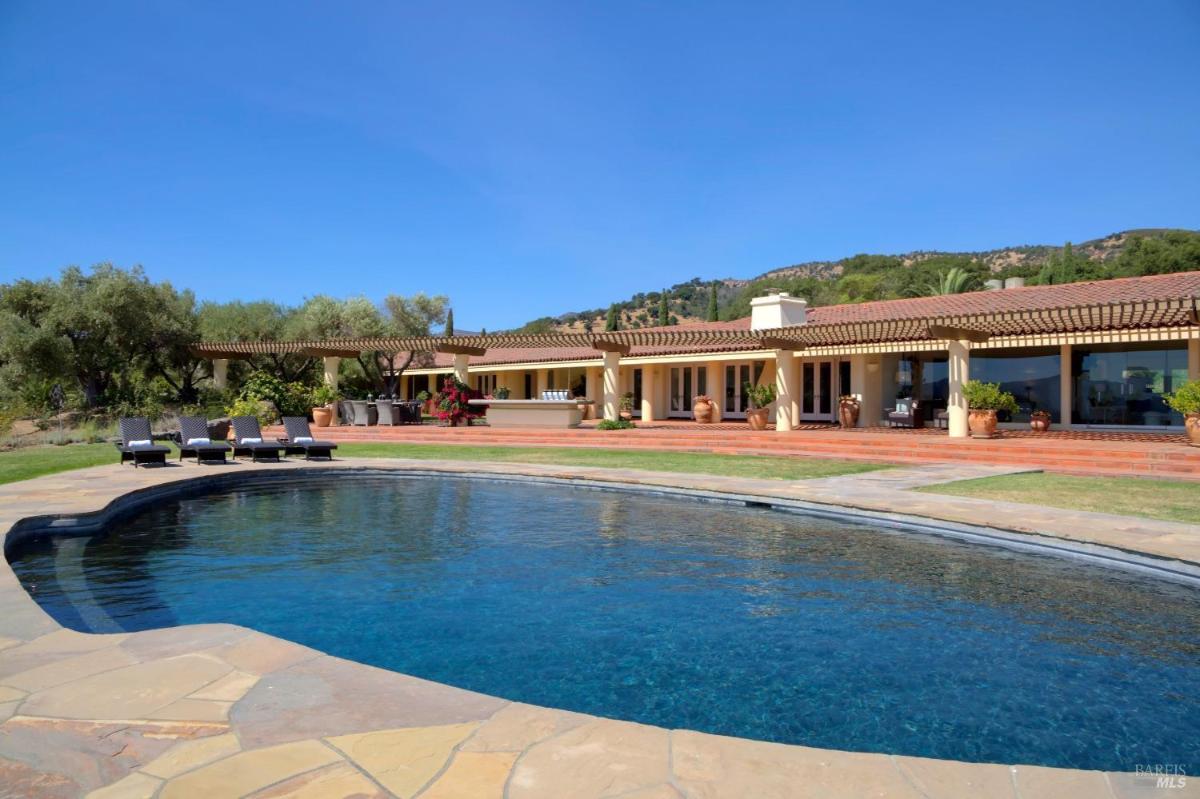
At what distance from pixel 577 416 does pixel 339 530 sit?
1594cm

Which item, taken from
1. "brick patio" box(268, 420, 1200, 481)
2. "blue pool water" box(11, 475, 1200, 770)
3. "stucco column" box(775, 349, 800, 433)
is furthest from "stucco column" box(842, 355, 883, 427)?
"blue pool water" box(11, 475, 1200, 770)

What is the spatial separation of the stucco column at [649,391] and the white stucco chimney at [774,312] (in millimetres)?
4490

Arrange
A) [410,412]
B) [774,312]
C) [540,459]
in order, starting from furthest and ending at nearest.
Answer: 1. [774,312]
2. [410,412]
3. [540,459]

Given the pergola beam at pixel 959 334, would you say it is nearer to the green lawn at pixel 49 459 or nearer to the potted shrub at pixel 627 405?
the potted shrub at pixel 627 405

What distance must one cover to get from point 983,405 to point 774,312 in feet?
34.6

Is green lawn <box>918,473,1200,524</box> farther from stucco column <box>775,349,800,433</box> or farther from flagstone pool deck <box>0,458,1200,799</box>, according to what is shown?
stucco column <box>775,349,800,433</box>

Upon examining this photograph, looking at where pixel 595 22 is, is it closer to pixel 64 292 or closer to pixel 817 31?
pixel 817 31

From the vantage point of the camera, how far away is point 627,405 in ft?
103

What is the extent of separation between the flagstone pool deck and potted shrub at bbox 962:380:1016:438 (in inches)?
697

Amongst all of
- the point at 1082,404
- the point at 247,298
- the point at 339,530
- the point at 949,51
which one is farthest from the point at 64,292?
the point at 1082,404

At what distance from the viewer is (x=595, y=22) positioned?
19.4 meters

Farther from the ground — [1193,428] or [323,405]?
[323,405]

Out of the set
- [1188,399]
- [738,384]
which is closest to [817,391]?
[738,384]

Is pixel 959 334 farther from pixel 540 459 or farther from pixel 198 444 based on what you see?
pixel 198 444
